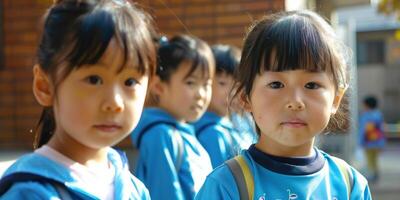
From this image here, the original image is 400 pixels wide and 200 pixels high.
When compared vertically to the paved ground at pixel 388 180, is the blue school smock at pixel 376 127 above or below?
above

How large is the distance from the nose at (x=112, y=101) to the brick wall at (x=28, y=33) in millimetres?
3541

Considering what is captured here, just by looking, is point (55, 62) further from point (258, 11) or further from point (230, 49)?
point (258, 11)

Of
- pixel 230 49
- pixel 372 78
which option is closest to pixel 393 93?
pixel 372 78

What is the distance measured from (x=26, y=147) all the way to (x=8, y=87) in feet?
1.84

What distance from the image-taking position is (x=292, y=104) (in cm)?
173

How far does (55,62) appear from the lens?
1.64m

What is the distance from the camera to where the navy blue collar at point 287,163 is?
70.5 inches

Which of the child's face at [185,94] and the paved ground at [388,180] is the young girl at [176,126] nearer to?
the child's face at [185,94]

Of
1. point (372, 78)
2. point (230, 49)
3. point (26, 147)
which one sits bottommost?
point (372, 78)

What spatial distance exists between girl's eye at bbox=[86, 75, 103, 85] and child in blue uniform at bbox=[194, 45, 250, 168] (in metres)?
1.55

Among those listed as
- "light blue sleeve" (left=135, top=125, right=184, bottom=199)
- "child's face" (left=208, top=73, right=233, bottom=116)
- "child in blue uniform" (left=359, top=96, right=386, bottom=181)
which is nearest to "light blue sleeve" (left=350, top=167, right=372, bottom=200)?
"light blue sleeve" (left=135, top=125, right=184, bottom=199)

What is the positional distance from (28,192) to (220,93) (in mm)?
2288

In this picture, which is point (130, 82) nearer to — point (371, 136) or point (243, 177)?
point (243, 177)

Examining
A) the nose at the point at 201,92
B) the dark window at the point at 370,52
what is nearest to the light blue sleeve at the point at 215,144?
the nose at the point at 201,92
